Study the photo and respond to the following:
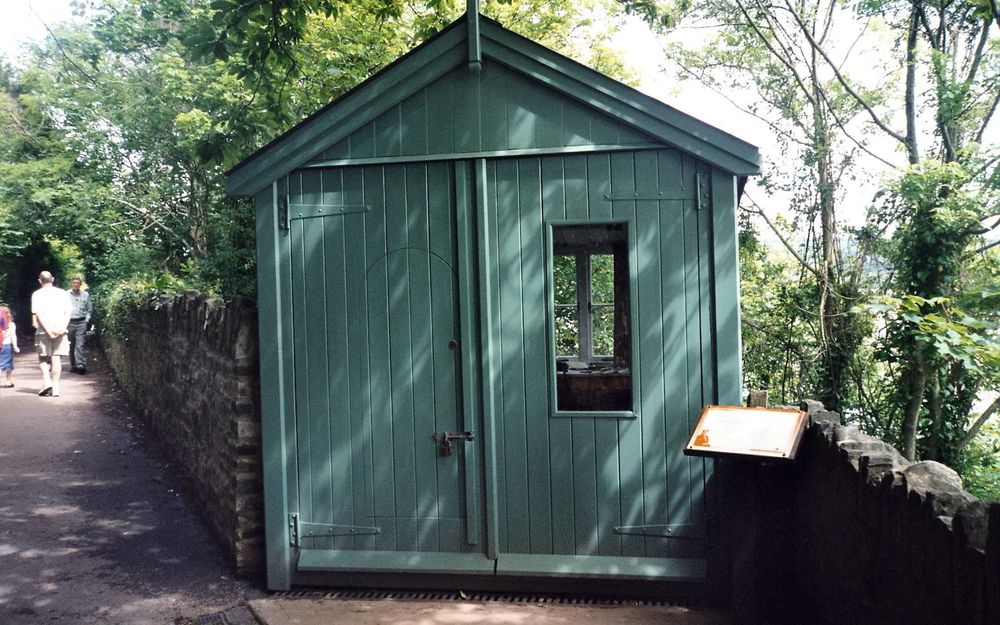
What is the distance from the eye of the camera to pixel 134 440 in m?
10.1

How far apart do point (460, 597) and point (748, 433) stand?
2.19m

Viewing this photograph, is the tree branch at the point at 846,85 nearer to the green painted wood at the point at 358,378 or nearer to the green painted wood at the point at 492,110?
the green painted wood at the point at 492,110

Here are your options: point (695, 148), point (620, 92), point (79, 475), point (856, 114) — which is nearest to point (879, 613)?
point (695, 148)

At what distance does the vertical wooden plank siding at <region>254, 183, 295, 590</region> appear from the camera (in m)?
5.43

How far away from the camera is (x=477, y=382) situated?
5.32m

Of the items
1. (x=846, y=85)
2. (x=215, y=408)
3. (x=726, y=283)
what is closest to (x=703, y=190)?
(x=726, y=283)

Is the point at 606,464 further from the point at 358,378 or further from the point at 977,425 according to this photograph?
the point at 977,425

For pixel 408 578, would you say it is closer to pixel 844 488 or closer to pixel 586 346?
pixel 586 346

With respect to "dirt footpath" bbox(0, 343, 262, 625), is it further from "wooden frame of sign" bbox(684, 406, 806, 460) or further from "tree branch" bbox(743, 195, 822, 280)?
"tree branch" bbox(743, 195, 822, 280)

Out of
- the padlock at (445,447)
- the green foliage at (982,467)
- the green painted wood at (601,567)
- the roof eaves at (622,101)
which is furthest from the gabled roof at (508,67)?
the green foliage at (982,467)

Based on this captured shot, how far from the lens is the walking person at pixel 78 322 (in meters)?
15.1

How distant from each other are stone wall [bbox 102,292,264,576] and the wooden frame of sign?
3045 millimetres

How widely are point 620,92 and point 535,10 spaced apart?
13692 mm

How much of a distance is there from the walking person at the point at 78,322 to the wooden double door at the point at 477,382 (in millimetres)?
11432
